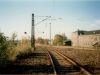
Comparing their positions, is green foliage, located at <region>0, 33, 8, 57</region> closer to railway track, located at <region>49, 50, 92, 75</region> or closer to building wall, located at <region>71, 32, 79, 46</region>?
railway track, located at <region>49, 50, 92, 75</region>

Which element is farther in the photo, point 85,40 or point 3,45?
point 85,40

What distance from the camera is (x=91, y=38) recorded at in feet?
334

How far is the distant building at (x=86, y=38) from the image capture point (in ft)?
320

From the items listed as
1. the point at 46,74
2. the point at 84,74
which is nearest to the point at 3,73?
the point at 46,74

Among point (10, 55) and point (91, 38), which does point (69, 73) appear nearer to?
point (10, 55)

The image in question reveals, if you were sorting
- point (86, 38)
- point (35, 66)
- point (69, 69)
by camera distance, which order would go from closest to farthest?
point (69, 69) < point (35, 66) < point (86, 38)

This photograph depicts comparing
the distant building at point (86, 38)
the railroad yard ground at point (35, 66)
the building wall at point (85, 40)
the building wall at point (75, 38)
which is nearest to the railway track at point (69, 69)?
the railroad yard ground at point (35, 66)

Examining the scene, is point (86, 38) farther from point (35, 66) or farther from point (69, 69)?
point (69, 69)

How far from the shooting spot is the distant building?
97.4 meters

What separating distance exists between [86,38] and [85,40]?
47.6 inches

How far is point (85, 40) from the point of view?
106 metres

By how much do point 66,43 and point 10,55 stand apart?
8032cm

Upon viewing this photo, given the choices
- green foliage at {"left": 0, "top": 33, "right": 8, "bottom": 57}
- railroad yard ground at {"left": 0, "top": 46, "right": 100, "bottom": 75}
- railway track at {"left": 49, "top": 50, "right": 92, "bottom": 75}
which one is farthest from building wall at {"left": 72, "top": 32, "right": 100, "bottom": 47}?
railway track at {"left": 49, "top": 50, "right": 92, "bottom": 75}

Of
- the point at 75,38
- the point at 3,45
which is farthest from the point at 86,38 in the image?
the point at 3,45
